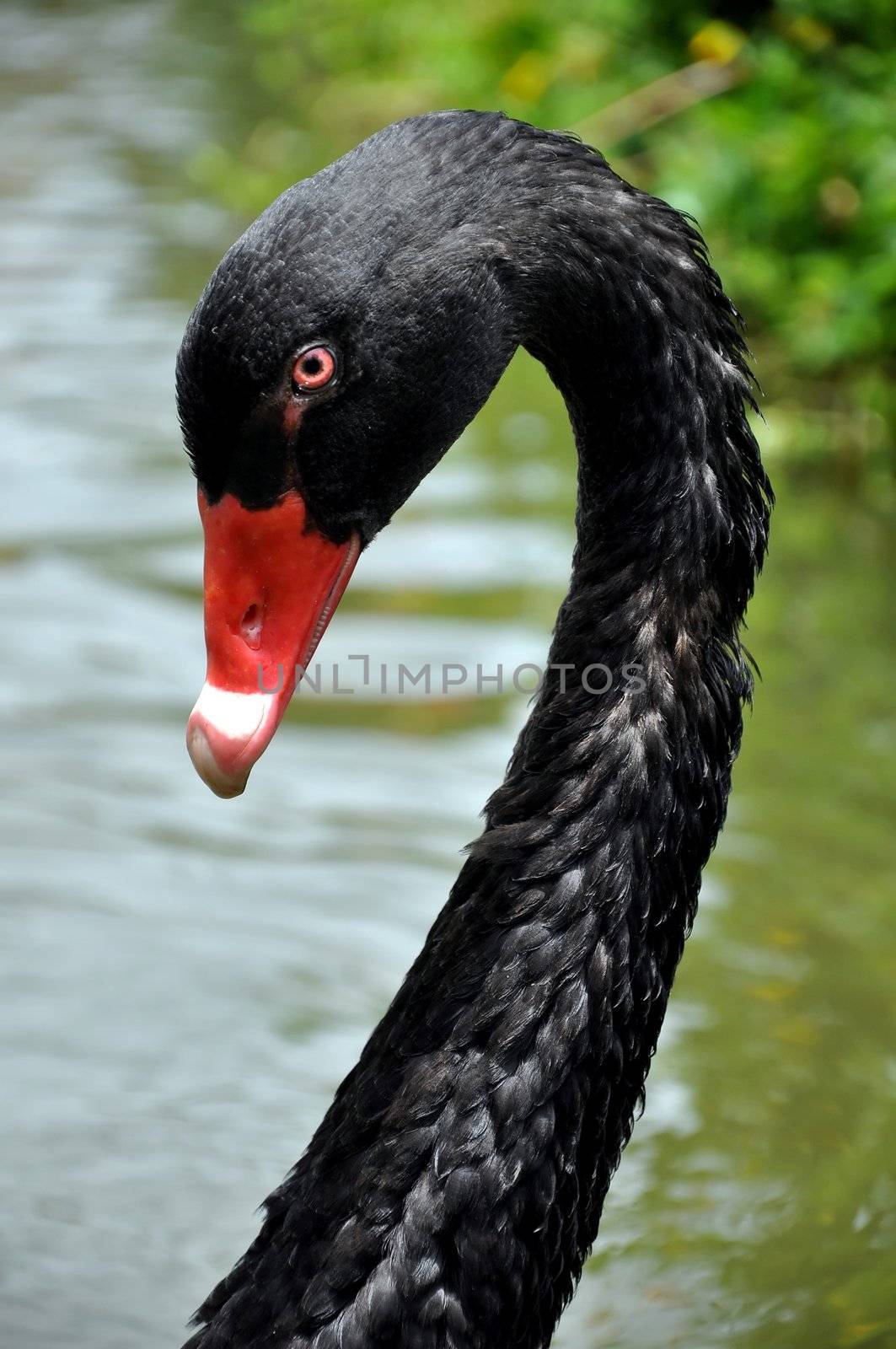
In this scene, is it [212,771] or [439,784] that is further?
[439,784]

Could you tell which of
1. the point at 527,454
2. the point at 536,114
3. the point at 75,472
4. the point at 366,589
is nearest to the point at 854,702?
the point at 366,589

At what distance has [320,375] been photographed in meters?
1.76

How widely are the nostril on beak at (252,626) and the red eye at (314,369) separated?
24 cm

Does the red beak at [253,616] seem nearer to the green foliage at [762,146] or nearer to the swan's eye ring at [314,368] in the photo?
the swan's eye ring at [314,368]

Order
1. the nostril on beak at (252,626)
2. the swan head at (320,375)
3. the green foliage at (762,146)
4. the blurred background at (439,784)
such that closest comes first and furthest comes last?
the swan head at (320,375) → the nostril on beak at (252,626) → the blurred background at (439,784) → the green foliage at (762,146)

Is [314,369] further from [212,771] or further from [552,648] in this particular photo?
[552,648]

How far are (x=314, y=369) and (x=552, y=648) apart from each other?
0.53 m

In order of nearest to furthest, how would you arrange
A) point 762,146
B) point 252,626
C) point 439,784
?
→ point 252,626 → point 439,784 → point 762,146

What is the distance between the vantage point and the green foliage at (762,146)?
17.5 ft

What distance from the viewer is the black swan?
1776 mm

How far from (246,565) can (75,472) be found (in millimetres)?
3672

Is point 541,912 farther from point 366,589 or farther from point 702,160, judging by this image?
point 702,160

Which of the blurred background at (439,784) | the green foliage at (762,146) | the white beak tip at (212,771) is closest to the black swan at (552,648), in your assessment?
the white beak tip at (212,771)

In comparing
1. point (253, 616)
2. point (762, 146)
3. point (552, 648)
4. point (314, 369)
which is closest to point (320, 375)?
point (314, 369)
